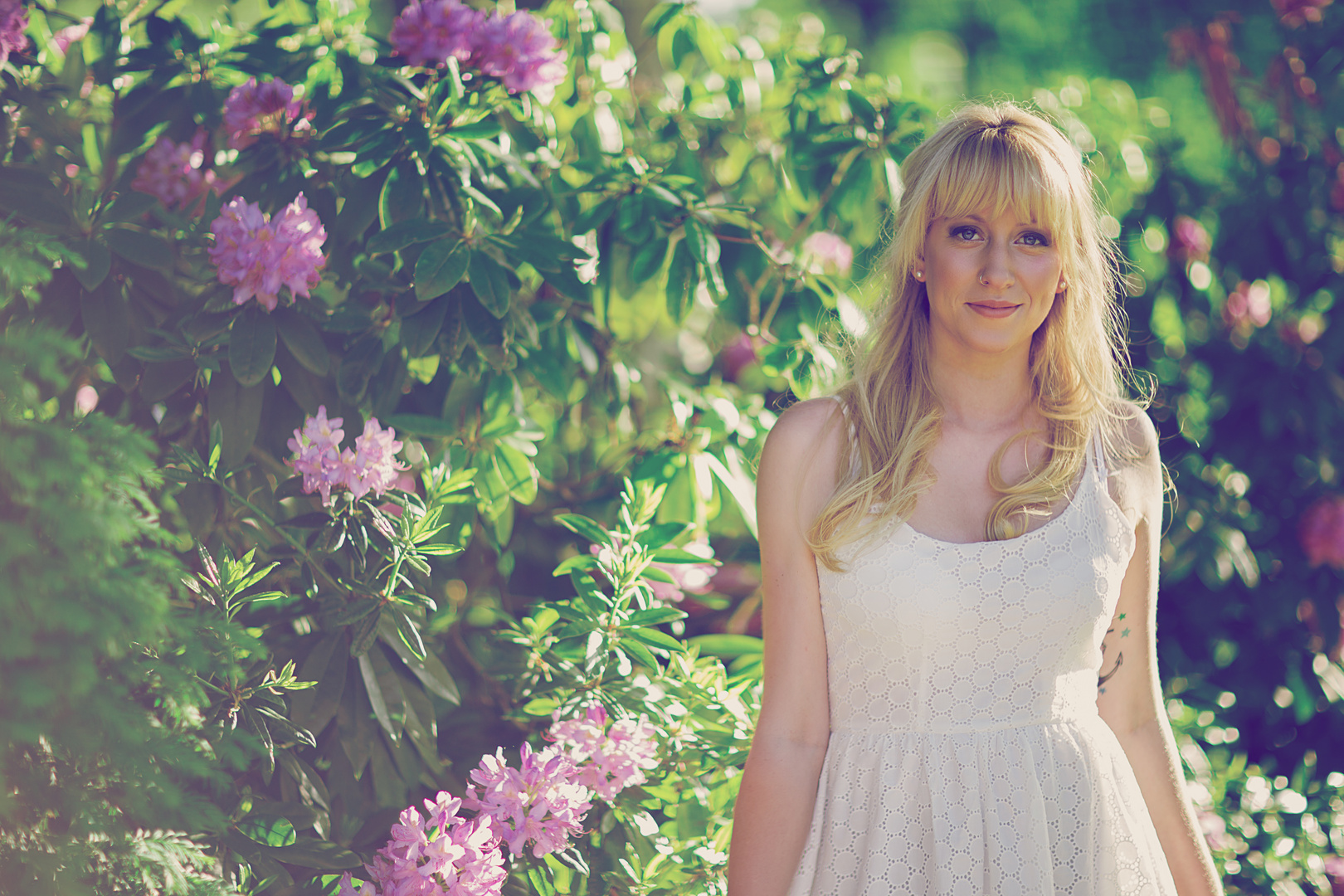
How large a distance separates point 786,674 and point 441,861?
0.56 m

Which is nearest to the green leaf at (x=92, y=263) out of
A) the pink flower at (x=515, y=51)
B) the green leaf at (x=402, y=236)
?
the green leaf at (x=402, y=236)

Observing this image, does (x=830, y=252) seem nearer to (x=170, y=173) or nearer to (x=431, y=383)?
(x=431, y=383)

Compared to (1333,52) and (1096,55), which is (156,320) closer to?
(1333,52)

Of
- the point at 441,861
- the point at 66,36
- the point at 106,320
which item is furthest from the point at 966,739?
the point at 66,36

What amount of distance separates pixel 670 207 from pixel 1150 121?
186 cm

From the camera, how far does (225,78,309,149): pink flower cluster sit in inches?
68.6

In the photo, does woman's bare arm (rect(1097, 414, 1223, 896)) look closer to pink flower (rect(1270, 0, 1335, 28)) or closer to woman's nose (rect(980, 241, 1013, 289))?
woman's nose (rect(980, 241, 1013, 289))

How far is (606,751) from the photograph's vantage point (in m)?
1.59

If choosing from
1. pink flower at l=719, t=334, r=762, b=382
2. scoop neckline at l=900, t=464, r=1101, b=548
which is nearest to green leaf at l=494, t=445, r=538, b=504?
scoop neckline at l=900, t=464, r=1101, b=548

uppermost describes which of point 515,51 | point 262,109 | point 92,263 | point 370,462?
point 515,51

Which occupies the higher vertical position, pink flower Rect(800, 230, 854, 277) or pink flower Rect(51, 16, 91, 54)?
pink flower Rect(51, 16, 91, 54)

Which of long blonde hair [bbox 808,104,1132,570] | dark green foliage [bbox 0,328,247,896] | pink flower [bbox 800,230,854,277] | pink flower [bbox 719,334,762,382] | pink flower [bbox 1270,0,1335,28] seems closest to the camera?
dark green foliage [bbox 0,328,247,896]

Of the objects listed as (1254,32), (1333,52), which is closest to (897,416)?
(1333,52)

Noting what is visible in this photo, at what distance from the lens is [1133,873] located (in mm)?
1468
